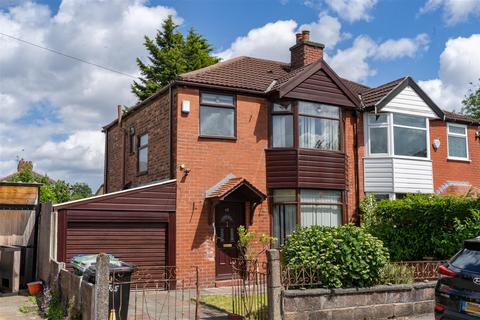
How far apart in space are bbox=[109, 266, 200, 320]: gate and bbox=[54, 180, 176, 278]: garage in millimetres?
319

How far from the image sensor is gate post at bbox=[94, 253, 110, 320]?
296 inches

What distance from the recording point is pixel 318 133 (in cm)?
1582

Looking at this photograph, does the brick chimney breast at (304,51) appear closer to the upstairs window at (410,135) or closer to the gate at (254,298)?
the upstairs window at (410,135)

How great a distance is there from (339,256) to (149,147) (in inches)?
357

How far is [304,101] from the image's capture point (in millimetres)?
15492

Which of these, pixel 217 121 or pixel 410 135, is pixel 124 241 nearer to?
pixel 217 121

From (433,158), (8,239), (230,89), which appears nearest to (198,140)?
(230,89)

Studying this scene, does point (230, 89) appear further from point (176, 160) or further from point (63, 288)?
point (63, 288)

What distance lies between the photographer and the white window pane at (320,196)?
15.3m

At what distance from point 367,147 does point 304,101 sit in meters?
3.32

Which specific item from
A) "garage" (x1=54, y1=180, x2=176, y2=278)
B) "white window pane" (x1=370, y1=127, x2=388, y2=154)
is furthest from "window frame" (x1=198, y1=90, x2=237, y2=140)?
"white window pane" (x1=370, y1=127, x2=388, y2=154)

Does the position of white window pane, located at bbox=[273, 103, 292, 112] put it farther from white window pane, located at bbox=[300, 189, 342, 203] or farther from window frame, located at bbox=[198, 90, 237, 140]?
white window pane, located at bbox=[300, 189, 342, 203]

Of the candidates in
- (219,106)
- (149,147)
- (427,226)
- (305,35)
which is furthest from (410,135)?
(149,147)

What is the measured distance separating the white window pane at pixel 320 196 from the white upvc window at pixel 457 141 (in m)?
6.09
